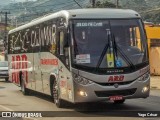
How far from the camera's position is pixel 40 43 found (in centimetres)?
1636

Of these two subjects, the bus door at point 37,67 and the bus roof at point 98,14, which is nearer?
the bus roof at point 98,14

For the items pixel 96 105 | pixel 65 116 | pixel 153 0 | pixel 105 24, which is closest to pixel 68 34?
pixel 105 24

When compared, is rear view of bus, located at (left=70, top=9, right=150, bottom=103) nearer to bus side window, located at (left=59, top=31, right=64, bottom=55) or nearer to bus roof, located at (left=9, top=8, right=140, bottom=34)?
bus roof, located at (left=9, top=8, right=140, bottom=34)

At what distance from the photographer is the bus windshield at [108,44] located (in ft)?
40.8

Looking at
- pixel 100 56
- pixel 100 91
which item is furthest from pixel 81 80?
pixel 100 56

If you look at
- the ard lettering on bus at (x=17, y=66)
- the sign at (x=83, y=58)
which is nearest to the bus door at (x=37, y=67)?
the ard lettering on bus at (x=17, y=66)

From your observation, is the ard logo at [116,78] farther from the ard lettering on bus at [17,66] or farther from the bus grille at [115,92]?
the ard lettering on bus at [17,66]

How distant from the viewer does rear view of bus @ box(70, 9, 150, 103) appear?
40.3ft

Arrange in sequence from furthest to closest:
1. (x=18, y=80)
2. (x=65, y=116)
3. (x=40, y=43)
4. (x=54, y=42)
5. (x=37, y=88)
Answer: (x=18, y=80), (x=37, y=88), (x=40, y=43), (x=54, y=42), (x=65, y=116)

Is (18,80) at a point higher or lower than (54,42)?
lower

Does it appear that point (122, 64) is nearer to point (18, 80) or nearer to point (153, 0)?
point (18, 80)

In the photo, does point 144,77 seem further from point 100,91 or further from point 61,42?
point 61,42

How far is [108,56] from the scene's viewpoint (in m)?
12.5

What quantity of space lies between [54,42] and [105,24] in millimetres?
2135
